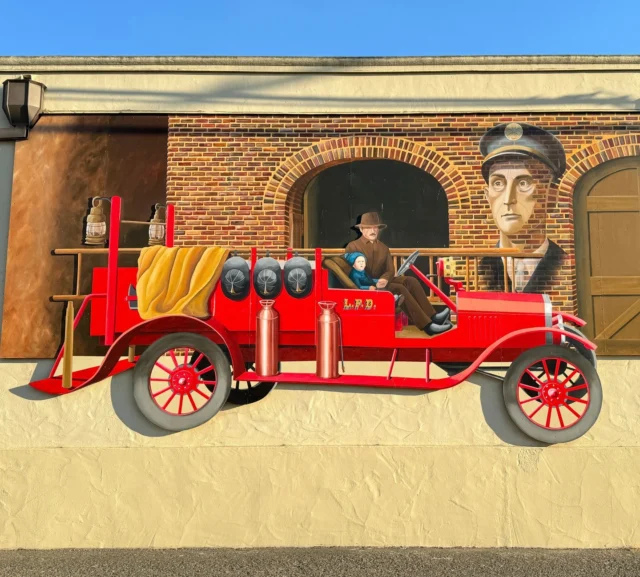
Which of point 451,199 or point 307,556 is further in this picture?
point 451,199

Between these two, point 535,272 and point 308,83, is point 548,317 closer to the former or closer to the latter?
point 535,272

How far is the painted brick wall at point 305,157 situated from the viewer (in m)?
6.28

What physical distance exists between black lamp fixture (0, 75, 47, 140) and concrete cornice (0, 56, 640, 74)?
185 mm

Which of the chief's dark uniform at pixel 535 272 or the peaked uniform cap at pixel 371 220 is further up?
the peaked uniform cap at pixel 371 220

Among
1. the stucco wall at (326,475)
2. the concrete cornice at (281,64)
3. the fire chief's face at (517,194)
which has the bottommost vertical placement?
the stucco wall at (326,475)

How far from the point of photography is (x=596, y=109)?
249 inches

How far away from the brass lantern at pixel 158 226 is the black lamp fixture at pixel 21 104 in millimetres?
1515

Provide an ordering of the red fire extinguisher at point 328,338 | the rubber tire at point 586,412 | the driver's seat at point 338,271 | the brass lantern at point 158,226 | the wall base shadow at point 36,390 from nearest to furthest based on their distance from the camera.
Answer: the rubber tire at point 586,412
the red fire extinguisher at point 328,338
the driver's seat at point 338,271
the wall base shadow at point 36,390
the brass lantern at point 158,226

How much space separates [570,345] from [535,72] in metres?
2.71

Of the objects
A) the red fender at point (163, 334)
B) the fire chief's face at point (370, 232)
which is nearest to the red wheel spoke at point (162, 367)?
the red fender at point (163, 334)

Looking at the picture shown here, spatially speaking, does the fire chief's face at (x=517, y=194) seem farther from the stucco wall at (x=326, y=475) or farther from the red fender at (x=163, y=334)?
Result: the red fender at (x=163, y=334)

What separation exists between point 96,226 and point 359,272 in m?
2.58

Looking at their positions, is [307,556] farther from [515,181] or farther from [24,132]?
[24,132]

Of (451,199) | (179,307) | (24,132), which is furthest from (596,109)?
(24,132)
